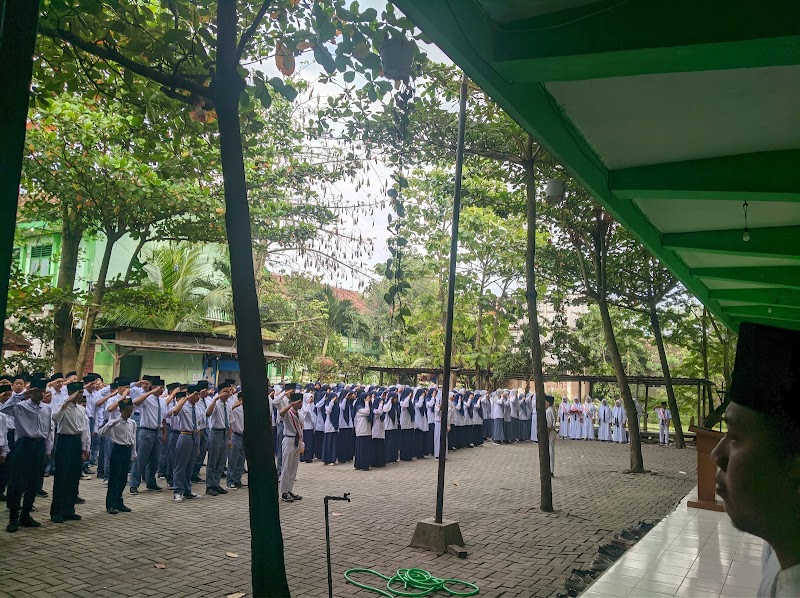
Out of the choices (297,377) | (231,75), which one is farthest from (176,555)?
(297,377)

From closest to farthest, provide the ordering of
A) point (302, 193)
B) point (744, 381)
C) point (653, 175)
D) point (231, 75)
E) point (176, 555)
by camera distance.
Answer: point (744, 381), point (231, 75), point (653, 175), point (176, 555), point (302, 193)

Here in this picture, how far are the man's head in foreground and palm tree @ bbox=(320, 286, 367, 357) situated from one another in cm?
2708

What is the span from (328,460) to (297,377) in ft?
48.9

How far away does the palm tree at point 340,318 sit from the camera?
29.0 metres

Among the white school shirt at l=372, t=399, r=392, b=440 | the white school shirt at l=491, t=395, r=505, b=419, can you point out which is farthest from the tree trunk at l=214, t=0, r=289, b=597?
the white school shirt at l=491, t=395, r=505, b=419

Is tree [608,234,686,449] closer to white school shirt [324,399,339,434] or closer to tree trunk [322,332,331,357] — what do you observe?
white school shirt [324,399,339,434]

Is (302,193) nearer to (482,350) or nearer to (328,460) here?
(328,460)

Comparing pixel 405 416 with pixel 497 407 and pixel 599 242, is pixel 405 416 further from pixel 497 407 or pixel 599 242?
pixel 497 407

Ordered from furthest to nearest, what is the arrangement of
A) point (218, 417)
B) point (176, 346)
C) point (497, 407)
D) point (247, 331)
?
point (497, 407) → point (176, 346) → point (218, 417) → point (247, 331)

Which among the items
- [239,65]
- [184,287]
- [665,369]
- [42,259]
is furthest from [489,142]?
[42,259]

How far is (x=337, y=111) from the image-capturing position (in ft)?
17.7

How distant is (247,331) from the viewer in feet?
12.3

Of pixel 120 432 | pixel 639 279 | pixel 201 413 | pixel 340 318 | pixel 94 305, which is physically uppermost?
pixel 639 279

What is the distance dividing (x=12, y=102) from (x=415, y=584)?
535cm
